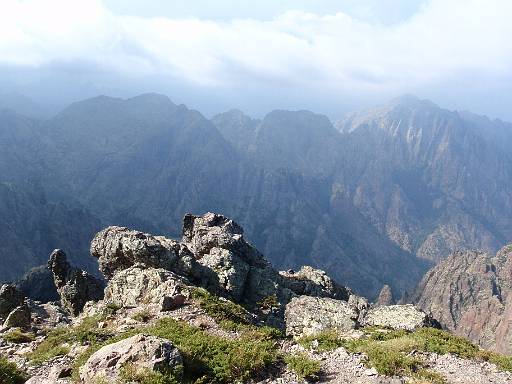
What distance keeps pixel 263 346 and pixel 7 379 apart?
13.8 meters

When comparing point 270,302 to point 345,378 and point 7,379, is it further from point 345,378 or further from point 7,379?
point 7,379

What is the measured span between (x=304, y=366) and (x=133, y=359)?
359 inches

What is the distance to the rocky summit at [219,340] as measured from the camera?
23.7 metres

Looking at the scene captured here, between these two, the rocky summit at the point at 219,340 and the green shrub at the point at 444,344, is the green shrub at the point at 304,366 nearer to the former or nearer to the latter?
the rocky summit at the point at 219,340

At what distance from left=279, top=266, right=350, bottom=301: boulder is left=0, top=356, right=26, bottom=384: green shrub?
3712 cm

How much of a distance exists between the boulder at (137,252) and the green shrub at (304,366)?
26443 mm

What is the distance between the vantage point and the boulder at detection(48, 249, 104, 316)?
59969mm

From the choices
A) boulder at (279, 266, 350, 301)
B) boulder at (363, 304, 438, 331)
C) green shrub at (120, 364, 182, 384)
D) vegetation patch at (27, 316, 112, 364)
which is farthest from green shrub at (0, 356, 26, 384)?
boulder at (279, 266, 350, 301)

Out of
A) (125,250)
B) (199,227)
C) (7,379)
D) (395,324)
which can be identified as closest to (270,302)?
(395,324)

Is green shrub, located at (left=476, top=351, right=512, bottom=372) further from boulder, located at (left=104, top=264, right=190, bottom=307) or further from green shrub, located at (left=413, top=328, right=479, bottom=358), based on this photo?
boulder, located at (left=104, top=264, right=190, bottom=307)

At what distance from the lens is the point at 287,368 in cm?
2542

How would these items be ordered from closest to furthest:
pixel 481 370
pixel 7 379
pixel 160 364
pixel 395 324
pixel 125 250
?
pixel 160 364, pixel 7 379, pixel 481 370, pixel 395 324, pixel 125 250

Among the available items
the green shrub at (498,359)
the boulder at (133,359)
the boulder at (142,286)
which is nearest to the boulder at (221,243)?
the boulder at (142,286)

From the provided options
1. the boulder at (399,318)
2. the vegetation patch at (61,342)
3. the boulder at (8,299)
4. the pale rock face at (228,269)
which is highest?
the vegetation patch at (61,342)
